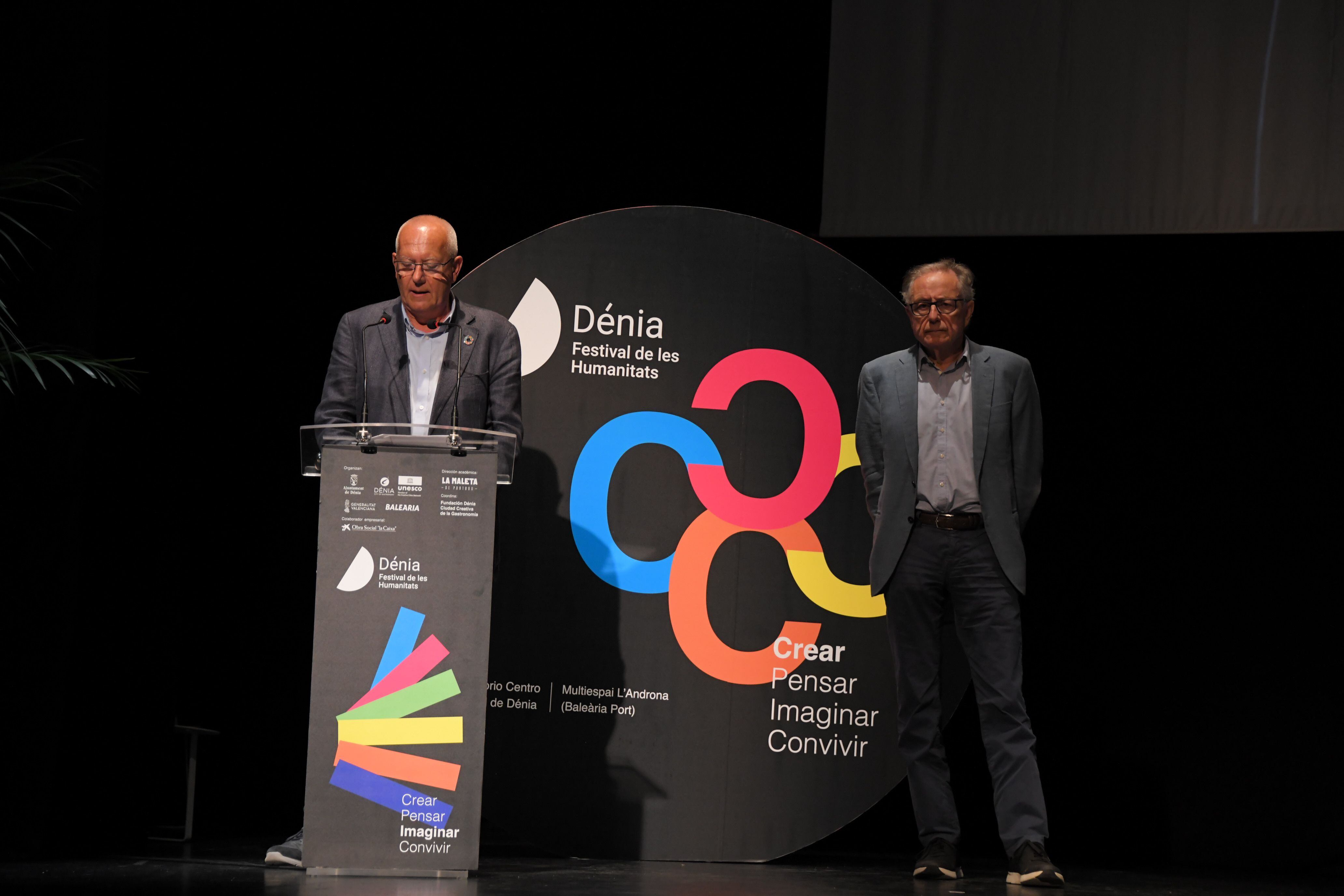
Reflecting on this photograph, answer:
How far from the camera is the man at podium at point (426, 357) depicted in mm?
3637

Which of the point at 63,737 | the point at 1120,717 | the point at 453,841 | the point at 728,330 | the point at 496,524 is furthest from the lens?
the point at 1120,717

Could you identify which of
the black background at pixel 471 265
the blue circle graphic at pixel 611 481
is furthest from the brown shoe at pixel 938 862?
the blue circle graphic at pixel 611 481

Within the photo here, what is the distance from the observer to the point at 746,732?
418 centimetres

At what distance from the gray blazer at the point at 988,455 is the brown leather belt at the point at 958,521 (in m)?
0.03

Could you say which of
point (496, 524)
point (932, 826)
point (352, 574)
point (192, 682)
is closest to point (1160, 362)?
point (932, 826)

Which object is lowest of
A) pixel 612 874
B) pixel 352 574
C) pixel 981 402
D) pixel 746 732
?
pixel 612 874

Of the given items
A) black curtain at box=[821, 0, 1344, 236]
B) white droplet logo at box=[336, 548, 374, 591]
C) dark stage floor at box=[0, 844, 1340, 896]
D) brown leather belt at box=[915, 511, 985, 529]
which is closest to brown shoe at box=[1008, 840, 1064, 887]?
dark stage floor at box=[0, 844, 1340, 896]

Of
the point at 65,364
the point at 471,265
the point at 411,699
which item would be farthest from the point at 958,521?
the point at 65,364

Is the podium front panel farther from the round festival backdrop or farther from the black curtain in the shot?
the black curtain

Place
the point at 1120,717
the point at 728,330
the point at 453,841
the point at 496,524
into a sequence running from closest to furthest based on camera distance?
the point at 453,841, the point at 496,524, the point at 728,330, the point at 1120,717

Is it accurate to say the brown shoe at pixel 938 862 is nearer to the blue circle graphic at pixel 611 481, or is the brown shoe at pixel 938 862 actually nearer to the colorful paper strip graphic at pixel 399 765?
the blue circle graphic at pixel 611 481

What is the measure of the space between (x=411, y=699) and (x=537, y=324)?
1.42 metres

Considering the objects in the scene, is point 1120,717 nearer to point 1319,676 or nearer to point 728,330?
point 1319,676

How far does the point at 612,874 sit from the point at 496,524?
979mm
